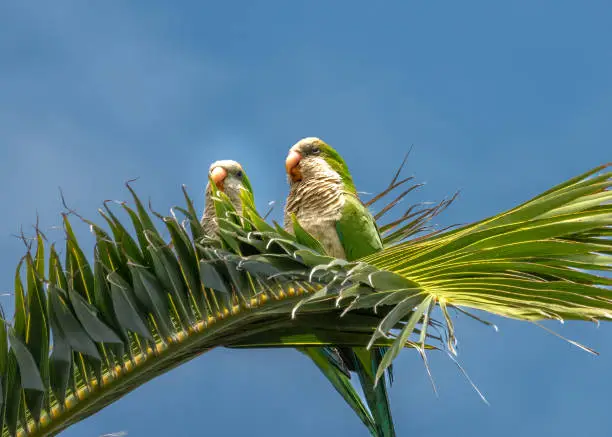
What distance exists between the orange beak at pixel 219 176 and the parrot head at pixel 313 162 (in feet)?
1.27

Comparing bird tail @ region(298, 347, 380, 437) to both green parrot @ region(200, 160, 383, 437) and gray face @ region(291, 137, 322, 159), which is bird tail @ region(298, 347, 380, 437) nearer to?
green parrot @ region(200, 160, 383, 437)

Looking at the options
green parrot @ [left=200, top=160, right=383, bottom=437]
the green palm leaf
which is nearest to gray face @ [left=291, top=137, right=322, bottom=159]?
green parrot @ [left=200, top=160, right=383, bottom=437]

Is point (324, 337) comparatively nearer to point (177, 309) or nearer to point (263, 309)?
point (263, 309)

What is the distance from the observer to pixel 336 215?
12.8 ft

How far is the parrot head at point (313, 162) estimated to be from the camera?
4.11 metres

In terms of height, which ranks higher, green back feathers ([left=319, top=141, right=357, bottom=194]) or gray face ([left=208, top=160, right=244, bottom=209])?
gray face ([left=208, top=160, right=244, bottom=209])

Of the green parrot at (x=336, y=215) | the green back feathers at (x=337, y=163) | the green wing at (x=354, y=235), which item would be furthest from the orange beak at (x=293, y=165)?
the green wing at (x=354, y=235)

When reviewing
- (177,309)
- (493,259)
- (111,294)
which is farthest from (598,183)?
(111,294)

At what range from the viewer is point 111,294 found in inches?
123

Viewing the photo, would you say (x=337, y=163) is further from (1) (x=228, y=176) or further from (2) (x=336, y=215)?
(1) (x=228, y=176)

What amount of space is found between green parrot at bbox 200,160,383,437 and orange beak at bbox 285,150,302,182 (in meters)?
0.25

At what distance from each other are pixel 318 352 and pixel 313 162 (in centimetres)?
99

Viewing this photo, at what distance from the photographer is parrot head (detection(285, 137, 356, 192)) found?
411 cm

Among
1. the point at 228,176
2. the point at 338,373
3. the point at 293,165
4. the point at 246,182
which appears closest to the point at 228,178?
the point at 228,176
